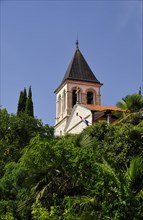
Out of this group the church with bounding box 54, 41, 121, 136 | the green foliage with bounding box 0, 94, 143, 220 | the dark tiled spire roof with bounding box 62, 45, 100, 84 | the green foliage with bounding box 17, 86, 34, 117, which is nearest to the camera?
the green foliage with bounding box 0, 94, 143, 220

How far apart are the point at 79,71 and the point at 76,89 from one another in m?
3.20

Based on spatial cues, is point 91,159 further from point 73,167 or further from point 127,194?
point 127,194

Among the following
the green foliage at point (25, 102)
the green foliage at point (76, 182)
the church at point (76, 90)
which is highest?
the church at point (76, 90)

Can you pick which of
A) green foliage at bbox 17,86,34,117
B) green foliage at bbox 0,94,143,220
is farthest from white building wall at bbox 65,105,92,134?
green foliage at bbox 0,94,143,220

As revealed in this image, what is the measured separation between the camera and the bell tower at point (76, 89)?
54844 millimetres

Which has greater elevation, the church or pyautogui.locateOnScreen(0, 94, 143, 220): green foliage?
the church

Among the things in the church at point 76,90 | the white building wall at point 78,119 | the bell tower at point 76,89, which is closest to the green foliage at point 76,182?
the white building wall at point 78,119

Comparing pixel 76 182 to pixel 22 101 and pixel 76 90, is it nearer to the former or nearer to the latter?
pixel 22 101

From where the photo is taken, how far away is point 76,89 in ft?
182

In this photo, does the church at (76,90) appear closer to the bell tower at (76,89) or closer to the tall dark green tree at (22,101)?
the bell tower at (76,89)

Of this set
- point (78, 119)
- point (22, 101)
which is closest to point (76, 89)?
point (22, 101)

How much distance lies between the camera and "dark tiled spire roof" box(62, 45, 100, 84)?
5609 cm

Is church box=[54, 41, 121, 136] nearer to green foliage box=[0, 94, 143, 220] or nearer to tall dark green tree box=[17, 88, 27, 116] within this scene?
tall dark green tree box=[17, 88, 27, 116]

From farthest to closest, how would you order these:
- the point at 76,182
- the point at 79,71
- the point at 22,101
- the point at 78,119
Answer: the point at 79,71 → the point at 22,101 → the point at 78,119 → the point at 76,182
